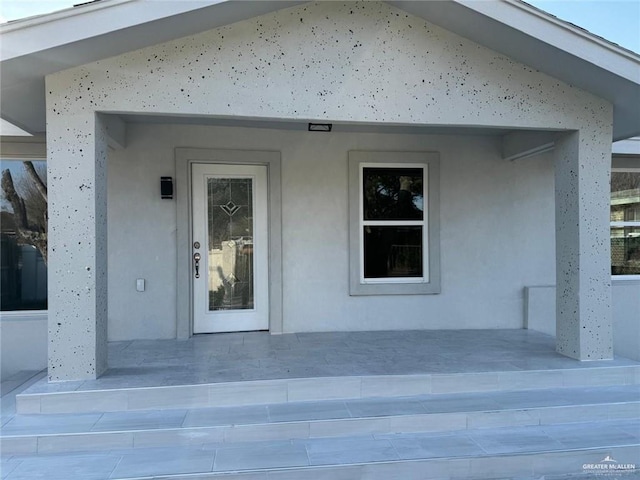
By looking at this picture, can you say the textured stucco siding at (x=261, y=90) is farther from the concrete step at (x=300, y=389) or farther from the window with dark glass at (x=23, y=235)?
the window with dark glass at (x=23, y=235)

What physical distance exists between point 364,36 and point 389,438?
3467 millimetres

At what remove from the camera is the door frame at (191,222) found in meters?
5.39

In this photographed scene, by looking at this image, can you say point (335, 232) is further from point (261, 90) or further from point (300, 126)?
point (261, 90)

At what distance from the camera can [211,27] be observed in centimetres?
371

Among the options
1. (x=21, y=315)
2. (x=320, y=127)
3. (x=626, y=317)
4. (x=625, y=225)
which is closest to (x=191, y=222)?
(x=320, y=127)

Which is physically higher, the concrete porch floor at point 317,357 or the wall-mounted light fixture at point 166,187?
the wall-mounted light fixture at point 166,187

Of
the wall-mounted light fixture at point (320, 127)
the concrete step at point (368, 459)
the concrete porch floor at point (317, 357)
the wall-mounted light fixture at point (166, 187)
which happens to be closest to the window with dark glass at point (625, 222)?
the concrete porch floor at point (317, 357)

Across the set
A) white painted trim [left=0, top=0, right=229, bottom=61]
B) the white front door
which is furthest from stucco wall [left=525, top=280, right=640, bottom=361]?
white painted trim [left=0, top=0, right=229, bottom=61]

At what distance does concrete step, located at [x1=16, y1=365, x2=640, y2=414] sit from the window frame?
1.99 meters

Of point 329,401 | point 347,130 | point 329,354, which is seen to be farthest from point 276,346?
point 347,130

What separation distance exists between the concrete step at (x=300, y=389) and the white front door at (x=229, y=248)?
2015 millimetres

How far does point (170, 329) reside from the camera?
17.7ft

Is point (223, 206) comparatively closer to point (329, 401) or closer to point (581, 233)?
point (329, 401)

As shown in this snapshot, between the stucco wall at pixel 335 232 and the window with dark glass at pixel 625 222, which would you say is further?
the window with dark glass at pixel 625 222
